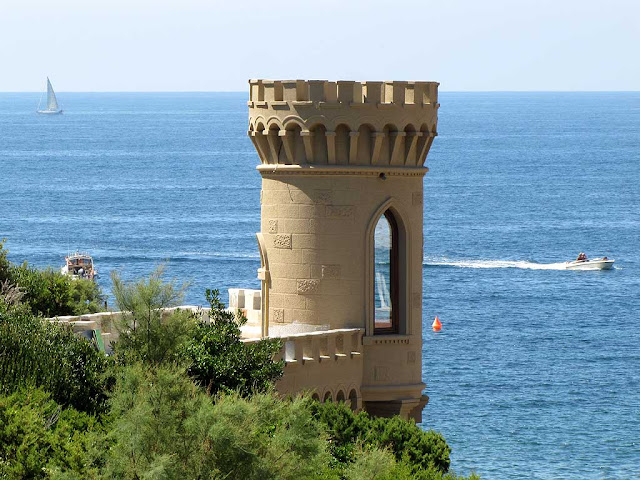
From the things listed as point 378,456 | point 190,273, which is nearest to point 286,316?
point 378,456

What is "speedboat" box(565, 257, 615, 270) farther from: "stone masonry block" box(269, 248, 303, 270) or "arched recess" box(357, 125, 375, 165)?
"arched recess" box(357, 125, 375, 165)

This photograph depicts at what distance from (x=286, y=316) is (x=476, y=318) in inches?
2633

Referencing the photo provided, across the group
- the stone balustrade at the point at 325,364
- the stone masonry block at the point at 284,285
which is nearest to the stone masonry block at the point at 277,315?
the stone masonry block at the point at 284,285

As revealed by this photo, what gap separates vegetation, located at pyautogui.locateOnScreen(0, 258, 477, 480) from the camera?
61.6ft

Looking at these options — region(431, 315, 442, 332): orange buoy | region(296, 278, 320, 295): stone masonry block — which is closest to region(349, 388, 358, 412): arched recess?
region(296, 278, 320, 295): stone masonry block

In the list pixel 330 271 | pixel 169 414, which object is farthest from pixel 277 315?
pixel 169 414

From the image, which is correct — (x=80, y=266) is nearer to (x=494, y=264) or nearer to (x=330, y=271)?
(x=494, y=264)

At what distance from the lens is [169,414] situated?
62.4 ft

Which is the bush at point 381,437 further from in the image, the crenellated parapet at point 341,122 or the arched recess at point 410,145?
the arched recess at point 410,145

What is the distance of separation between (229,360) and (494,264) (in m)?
92.8

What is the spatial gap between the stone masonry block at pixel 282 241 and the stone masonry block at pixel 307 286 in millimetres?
715

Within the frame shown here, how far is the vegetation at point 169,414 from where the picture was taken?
1877 centimetres

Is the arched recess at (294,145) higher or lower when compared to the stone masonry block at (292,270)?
higher

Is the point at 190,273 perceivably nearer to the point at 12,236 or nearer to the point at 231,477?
the point at 12,236
